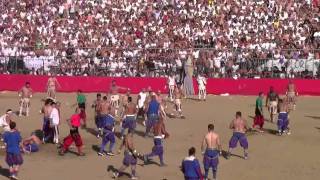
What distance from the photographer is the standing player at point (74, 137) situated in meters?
24.3

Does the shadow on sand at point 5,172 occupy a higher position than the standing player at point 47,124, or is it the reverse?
the standing player at point 47,124

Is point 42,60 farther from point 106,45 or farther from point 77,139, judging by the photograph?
point 77,139

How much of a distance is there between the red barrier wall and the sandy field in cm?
417

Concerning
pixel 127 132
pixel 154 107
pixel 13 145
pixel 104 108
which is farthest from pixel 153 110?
pixel 13 145

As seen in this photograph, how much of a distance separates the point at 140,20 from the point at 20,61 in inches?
324

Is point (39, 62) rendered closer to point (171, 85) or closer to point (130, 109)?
point (171, 85)

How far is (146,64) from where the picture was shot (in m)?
41.8

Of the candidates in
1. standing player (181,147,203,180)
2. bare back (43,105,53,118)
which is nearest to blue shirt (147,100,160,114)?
bare back (43,105,53,118)

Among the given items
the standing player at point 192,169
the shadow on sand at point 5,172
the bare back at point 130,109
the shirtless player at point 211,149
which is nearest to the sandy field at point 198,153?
the shadow on sand at point 5,172

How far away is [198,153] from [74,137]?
15.0 feet

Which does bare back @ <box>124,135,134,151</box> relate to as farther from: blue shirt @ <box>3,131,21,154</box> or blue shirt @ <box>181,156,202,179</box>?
blue shirt @ <box>3,131,21,154</box>

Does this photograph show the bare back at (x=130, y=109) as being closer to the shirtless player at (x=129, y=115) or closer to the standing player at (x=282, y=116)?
the shirtless player at (x=129, y=115)

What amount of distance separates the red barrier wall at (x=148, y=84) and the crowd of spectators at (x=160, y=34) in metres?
0.52

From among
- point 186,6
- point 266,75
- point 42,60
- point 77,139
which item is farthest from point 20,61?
point 77,139
